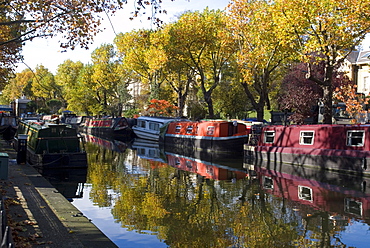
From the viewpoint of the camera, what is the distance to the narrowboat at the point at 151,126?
43312 mm

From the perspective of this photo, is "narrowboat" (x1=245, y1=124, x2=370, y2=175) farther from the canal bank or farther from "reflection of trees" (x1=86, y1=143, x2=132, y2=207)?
the canal bank

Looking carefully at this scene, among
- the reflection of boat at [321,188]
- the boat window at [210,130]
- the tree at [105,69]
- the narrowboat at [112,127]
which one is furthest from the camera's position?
the tree at [105,69]

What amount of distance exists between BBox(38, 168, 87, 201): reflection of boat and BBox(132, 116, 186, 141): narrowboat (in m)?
21.0

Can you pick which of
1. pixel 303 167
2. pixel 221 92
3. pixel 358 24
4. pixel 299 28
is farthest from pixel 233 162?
pixel 221 92

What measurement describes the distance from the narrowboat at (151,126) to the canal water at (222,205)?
1873cm

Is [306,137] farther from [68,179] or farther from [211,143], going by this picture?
[68,179]

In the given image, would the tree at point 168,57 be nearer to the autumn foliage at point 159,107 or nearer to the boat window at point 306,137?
the autumn foliage at point 159,107

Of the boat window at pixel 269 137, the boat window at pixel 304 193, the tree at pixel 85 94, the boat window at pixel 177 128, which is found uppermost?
the tree at pixel 85 94

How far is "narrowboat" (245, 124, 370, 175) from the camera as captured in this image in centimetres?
2091

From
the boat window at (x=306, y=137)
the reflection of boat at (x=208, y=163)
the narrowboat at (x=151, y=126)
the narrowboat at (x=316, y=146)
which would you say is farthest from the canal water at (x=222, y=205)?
the narrowboat at (x=151, y=126)

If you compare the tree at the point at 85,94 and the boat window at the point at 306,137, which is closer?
the boat window at the point at 306,137

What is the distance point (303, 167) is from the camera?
23.3 meters

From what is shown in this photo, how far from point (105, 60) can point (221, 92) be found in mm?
22406

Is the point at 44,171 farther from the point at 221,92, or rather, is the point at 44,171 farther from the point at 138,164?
the point at 221,92
